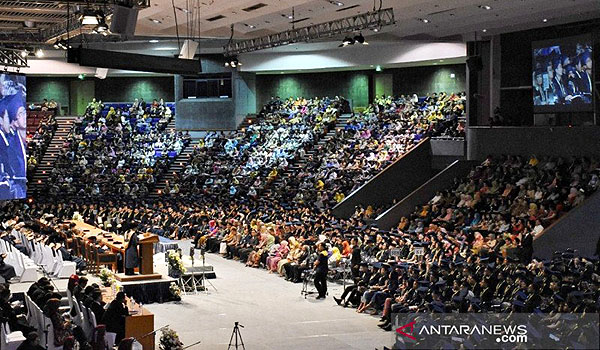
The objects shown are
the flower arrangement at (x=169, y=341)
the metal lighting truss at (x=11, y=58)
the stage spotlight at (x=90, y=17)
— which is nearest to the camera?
the flower arrangement at (x=169, y=341)

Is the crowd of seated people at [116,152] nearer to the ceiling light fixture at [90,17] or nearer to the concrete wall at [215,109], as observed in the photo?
the concrete wall at [215,109]

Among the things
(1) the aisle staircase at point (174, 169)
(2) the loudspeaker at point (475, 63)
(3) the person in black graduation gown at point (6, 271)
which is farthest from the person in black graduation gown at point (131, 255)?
(1) the aisle staircase at point (174, 169)

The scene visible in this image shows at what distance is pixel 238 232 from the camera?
2581 centimetres

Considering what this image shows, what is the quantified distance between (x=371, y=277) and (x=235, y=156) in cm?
2021

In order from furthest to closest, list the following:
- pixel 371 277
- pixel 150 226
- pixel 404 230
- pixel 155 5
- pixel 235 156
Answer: pixel 235 156
pixel 150 226
pixel 404 230
pixel 155 5
pixel 371 277

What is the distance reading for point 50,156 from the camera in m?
40.0

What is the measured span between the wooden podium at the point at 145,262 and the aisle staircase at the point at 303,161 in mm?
14614

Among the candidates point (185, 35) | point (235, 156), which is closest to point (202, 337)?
point (185, 35)

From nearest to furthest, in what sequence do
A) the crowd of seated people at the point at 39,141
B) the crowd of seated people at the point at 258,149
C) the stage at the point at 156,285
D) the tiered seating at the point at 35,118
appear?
the stage at the point at 156,285 → the crowd of seated people at the point at 258,149 → the crowd of seated people at the point at 39,141 → the tiered seating at the point at 35,118

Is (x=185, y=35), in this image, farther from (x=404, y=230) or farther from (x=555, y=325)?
(x=555, y=325)

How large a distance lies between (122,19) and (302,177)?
16.5 metres

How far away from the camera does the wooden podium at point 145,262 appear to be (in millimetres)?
18000

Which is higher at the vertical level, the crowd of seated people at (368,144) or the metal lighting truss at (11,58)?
the metal lighting truss at (11,58)

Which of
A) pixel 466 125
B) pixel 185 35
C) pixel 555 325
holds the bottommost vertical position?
pixel 555 325
